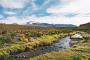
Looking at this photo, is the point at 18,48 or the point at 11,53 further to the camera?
the point at 18,48

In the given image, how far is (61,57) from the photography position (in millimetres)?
46156

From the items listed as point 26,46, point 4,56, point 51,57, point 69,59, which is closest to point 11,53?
point 4,56

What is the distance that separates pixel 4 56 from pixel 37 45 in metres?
22.6

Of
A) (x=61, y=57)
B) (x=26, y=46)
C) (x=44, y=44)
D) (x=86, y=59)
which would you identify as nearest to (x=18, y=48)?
(x=26, y=46)

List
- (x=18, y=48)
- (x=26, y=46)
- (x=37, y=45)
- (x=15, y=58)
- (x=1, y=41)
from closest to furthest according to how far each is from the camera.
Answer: (x=15, y=58), (x=18, y=48), (x=26, y=46), (x=37, y=45), (x=1, y=41)

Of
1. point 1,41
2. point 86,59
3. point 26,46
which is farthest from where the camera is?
point 1,41

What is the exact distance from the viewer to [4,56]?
186 feet

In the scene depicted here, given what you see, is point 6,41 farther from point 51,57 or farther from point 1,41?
point 51,57

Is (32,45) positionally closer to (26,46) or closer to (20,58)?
(26,46)

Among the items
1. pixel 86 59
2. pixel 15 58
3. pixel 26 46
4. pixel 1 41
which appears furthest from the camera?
pixel 1 41

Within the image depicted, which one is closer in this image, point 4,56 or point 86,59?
point 86,59

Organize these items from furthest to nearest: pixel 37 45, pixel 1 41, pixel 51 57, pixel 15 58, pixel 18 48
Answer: pixel 1 41, pixel 37 45, pixel 18 48, pixel 15 58, pixel 51 57

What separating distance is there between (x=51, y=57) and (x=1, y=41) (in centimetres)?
4042

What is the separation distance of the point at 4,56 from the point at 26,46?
1491cm
